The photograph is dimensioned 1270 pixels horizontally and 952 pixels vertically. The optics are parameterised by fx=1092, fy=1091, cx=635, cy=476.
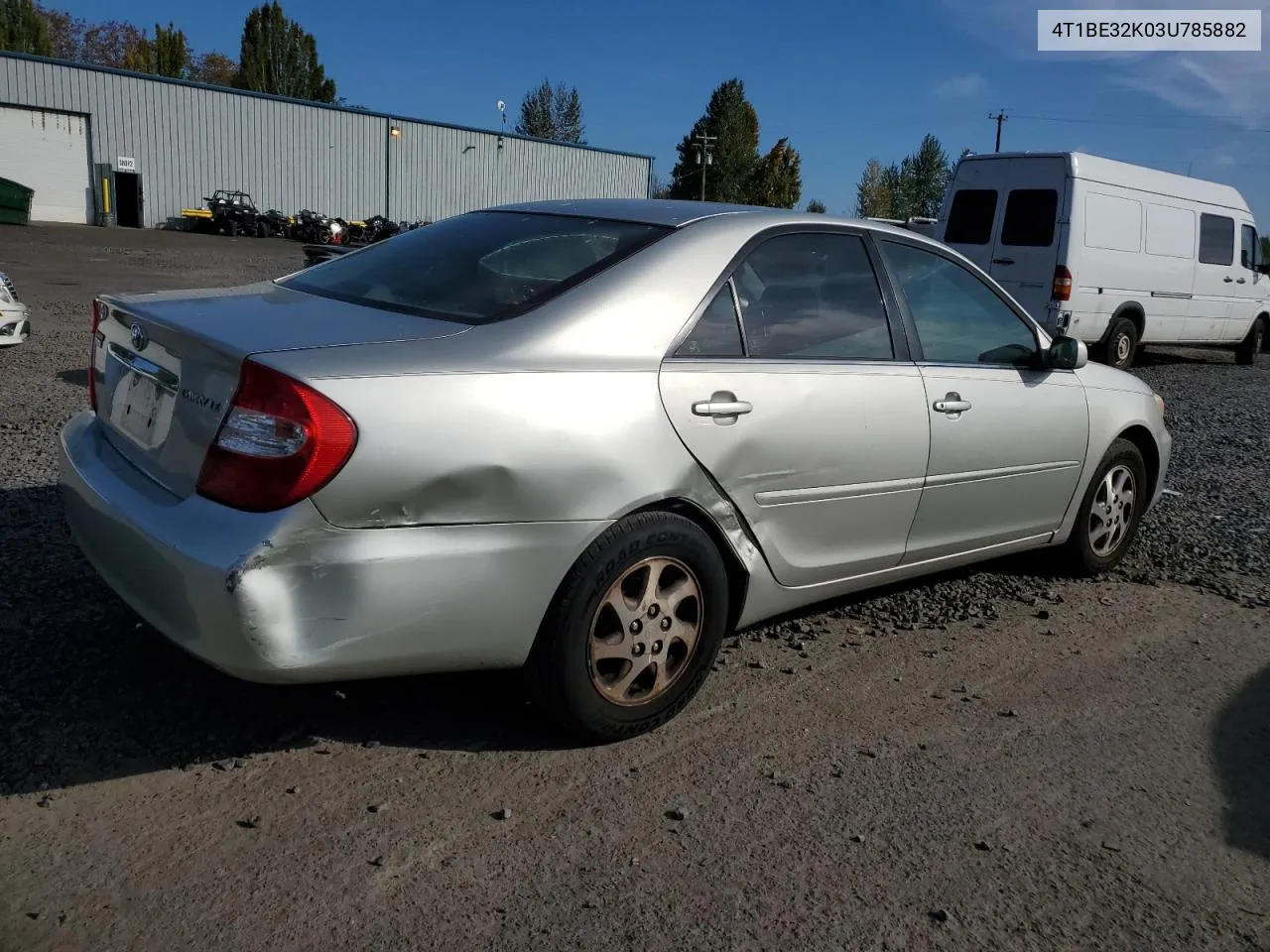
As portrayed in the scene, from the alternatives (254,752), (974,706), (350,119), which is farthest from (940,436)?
(350,119)

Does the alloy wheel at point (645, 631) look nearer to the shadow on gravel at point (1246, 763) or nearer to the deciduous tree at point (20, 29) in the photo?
the shadow on gravel at point (1246, 763)

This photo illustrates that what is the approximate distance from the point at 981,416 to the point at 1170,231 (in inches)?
449

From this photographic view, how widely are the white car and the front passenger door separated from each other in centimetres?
743

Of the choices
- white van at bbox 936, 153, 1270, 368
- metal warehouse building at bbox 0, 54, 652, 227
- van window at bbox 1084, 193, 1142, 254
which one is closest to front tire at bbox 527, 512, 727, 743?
white van at bbox 936, 153, 1270, 368

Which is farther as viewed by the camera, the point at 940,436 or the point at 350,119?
the point at 350,119

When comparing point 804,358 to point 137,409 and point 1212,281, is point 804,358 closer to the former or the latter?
point 137,409

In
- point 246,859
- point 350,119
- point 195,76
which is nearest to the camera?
point 246,859

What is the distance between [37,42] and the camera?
63.7m

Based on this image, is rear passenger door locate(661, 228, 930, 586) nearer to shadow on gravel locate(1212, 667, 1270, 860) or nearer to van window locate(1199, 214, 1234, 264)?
shadow on gravel locate(1212, 667, 1270, 860)

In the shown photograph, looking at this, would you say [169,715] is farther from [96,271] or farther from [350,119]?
[350,119]

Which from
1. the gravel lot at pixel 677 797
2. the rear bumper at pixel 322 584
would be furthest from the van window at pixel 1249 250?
the rear bumper at pixel 322 584

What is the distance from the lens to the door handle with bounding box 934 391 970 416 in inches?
154

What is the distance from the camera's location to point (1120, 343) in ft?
44.8

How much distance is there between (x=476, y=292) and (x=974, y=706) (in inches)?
82.0
